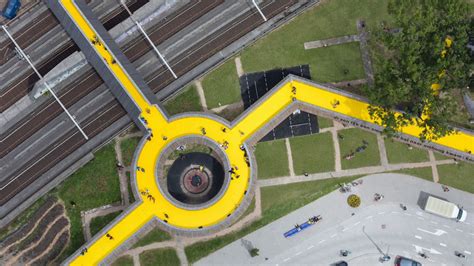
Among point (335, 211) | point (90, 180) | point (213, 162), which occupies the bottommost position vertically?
point (335, 211)

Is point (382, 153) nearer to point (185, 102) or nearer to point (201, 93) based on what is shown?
point (201, 93)

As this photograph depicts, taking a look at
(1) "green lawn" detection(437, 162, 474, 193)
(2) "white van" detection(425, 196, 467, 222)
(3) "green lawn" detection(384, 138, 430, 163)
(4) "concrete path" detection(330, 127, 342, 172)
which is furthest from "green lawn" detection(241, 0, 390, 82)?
(2) "white van" detection(425, 196, 467, 222)

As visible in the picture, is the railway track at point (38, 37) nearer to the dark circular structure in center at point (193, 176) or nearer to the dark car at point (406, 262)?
the dark circular structure in center at point (193, 176)

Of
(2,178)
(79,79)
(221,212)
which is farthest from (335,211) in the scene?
(2,178)

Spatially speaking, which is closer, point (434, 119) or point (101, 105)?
point (434, 119)

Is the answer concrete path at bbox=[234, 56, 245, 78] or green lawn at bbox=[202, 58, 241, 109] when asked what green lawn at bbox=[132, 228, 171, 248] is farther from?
concrete path at bbox=[234, 56, 245, 78]

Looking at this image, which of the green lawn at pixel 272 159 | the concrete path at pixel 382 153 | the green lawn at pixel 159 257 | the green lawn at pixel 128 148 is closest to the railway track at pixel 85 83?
the green lawn at pixel 128 148

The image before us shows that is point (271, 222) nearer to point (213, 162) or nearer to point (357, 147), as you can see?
point (213, 162)

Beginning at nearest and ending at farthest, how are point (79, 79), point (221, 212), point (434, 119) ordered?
point (434, 119)
point (221, 212)
point (79, 79)

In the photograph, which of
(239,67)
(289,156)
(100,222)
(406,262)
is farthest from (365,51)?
(100,222)
